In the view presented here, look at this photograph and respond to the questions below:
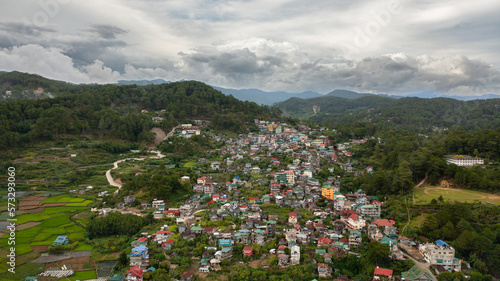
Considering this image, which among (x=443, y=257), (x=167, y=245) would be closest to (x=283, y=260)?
(x=167, y=245)

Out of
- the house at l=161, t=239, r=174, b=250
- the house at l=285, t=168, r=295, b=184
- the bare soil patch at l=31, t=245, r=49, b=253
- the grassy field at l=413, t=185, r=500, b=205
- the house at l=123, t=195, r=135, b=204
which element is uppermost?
the grassy field at l=413, t=185, r=500, b=205

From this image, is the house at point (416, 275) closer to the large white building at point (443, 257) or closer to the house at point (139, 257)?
the large white building at point (443, 257)

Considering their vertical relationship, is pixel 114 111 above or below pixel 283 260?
above

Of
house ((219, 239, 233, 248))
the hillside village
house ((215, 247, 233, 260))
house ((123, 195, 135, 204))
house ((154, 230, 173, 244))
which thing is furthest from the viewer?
house ((123, 195, 135, 204))

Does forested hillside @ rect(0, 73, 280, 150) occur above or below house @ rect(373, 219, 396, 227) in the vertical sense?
above

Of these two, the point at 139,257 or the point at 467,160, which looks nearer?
the point at 139,257

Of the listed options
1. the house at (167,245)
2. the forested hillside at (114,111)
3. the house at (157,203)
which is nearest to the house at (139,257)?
the house at (167,245)

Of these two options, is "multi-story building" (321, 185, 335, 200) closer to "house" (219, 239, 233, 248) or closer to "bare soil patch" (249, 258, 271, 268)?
"bare soil patch" (249, 258, 271, 268)

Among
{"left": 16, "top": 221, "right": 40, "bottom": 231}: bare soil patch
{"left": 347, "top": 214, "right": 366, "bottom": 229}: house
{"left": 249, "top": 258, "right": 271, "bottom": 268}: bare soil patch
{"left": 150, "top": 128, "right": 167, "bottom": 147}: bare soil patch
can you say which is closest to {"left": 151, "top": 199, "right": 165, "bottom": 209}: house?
{"left": 16, "top": 221, "right": 40, "bottom": 231}: bare soil patch

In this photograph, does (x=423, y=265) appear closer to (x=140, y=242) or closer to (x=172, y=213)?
(x=140, y=242)

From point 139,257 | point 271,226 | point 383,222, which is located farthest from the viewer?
point 271,226
